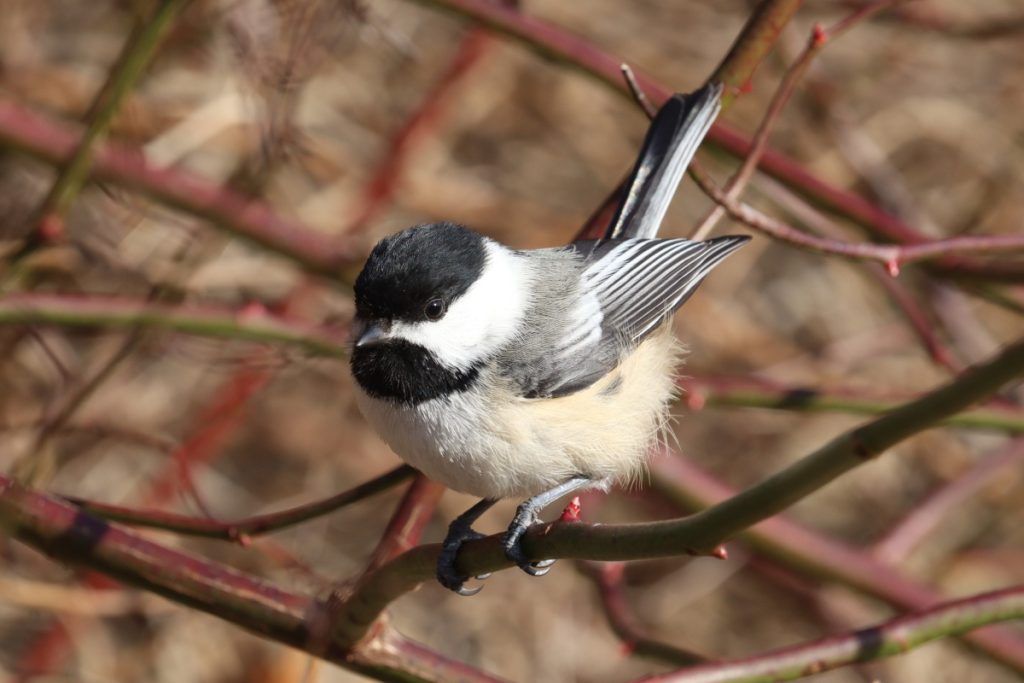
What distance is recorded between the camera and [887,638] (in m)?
1.54

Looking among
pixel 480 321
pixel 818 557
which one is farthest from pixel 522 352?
pixel 818 557

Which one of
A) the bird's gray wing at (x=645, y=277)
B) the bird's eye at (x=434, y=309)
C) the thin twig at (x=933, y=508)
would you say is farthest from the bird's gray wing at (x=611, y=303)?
the thin twig at (x=933, y=508)

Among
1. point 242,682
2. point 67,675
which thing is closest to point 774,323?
point 242,682

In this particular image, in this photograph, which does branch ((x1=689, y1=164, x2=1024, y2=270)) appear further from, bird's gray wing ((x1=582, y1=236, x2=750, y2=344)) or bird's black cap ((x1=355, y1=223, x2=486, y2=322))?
bird's black cap ((x1=355, y1=223, x2=486, y2=322))

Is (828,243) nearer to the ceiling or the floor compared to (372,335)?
nearer to the ceiling

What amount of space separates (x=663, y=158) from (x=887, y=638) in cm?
87

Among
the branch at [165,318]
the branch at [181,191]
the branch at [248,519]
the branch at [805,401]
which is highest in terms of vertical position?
the branch at [181,191]

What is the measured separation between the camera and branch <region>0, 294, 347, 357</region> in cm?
208

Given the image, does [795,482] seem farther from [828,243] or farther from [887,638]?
[828,243]

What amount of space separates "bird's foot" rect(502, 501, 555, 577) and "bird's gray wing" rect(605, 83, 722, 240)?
590 millimetres

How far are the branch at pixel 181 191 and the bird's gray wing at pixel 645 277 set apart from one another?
26.6 inches

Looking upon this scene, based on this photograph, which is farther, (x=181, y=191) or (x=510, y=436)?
(x=181, y=191)

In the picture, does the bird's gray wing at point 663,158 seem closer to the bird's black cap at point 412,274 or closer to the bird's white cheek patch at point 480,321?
the bird's white cheek patch at point 480,321

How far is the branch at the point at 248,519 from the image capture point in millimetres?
1687
